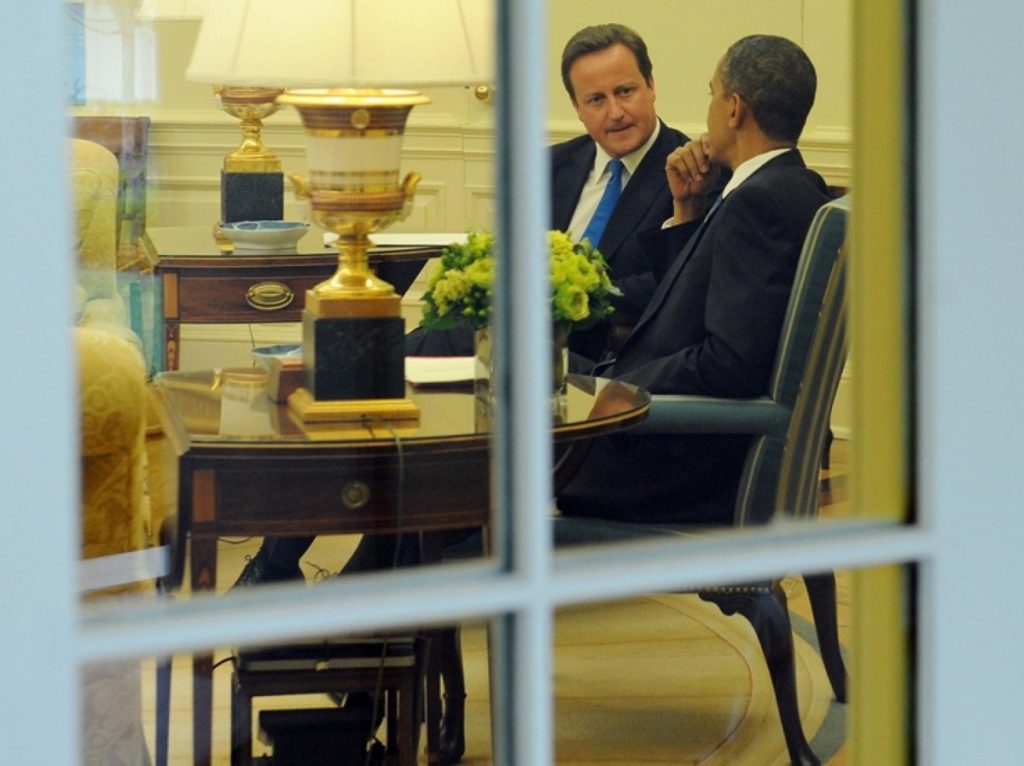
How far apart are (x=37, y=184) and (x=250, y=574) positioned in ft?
1.90

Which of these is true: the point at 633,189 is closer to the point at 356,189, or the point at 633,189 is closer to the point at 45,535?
the point at 356,189

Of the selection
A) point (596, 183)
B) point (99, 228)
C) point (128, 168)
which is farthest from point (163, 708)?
point (128, 168)

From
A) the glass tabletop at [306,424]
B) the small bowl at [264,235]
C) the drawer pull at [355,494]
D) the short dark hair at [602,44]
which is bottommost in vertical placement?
the drawer pull at [355,494]

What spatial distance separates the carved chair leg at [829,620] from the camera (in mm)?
925

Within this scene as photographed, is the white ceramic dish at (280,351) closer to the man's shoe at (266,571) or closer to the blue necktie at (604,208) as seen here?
the man's shoe at (266,571)

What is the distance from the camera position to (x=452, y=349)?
1524 millimetres

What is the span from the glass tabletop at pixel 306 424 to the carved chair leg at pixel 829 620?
11.7 inches

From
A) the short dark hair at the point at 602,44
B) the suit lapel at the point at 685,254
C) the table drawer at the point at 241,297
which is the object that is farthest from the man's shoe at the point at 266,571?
the short dark hair at the point at 602,44

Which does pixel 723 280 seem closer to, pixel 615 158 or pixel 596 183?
pixel 596 183

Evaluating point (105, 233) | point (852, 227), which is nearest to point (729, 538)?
point (852, 227)

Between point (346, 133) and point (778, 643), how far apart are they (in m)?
0.82

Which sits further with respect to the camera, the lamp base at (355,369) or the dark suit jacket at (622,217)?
the dark suit jacket at (622,217)

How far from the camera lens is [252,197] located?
274cm

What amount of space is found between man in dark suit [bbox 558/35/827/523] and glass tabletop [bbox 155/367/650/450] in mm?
64
